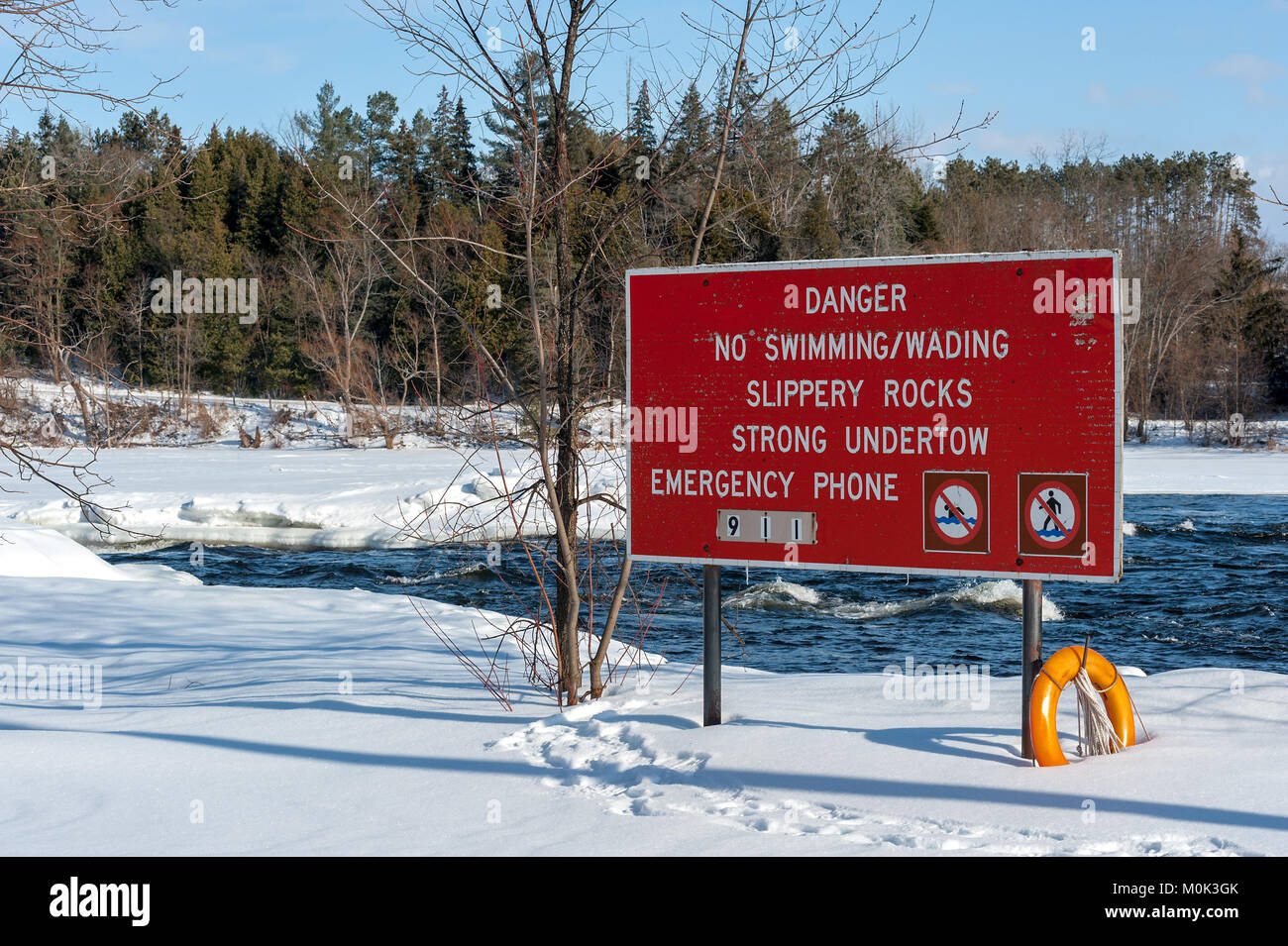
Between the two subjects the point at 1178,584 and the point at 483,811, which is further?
the point at 1178,584

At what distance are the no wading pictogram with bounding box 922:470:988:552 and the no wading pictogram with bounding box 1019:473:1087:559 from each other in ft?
0.57

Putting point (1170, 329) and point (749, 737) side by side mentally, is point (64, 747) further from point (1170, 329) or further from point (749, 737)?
point (1170, 329)

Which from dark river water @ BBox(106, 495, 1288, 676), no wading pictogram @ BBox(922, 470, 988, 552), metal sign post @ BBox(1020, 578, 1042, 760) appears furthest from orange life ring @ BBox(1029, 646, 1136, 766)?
dark river water @ BBox(106, 495, 1288, 676)

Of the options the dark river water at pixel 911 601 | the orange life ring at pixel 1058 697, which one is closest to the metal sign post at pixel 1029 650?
the orange life ring at pixel 1058 697

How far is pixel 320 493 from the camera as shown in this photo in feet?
77.3

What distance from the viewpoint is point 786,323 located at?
5.45 meters

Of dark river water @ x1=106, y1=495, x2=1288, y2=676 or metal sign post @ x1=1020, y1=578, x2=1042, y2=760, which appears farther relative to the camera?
dark river water @ x1=106, y1=495, x2=1288, y2=676

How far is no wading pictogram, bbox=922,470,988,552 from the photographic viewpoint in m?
5.00

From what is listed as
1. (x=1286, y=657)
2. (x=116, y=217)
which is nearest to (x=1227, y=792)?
(x=116, y=217)

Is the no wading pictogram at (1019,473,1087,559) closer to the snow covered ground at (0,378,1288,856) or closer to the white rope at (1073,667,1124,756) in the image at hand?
the white rope at (1073,667,1124,756)

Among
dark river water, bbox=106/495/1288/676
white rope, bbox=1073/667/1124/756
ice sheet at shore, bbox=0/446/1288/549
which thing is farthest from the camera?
ice sheet at shore, bbox=0/446/1288/549

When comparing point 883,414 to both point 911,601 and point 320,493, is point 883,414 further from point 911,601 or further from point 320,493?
point 320,493

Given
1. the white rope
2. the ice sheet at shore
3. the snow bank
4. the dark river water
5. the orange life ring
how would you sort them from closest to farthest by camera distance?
the snow bank
the orange life ring
the white rope
the dark river water
the ice sheet at shore
